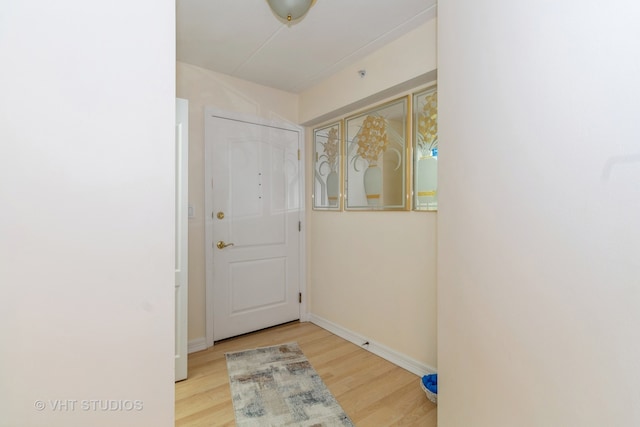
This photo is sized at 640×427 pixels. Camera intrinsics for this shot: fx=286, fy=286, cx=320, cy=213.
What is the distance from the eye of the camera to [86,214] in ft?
2.50

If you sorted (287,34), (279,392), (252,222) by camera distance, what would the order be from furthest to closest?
(252,222) < (287,34) < (279,392)

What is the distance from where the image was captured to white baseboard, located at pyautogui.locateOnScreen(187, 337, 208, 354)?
2.46 metres

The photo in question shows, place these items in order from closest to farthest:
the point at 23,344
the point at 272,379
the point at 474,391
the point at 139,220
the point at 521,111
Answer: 1. the point at 23,344
2. the point at 139,220
3. the point at 521,111
4. the point at 474,391
5. the point at 272,379

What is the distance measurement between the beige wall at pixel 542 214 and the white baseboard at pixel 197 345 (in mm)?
2038

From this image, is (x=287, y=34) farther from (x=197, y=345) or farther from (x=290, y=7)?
(x=197, y=345)

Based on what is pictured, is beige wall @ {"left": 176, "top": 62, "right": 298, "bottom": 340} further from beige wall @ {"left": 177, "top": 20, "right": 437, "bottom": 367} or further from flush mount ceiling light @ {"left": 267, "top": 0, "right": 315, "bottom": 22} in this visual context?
flush mount ceiling light @ {"left": 267, "top": 0, "right": 315, "bottom": 22}

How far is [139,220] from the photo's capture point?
825 millimetres

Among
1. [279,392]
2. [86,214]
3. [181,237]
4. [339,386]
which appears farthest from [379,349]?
[86,214]

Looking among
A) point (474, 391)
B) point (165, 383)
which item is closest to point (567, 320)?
point (474, 391)

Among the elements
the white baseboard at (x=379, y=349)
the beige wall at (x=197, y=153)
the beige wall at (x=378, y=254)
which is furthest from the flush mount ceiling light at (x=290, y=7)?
the white baseboard at (x=379, y=349)

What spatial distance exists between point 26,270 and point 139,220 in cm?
27

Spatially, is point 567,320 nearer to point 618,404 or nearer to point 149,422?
point 618,404

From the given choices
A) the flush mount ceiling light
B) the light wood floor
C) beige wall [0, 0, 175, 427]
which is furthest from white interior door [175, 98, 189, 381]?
beige wall [0, 0, 175, 427]

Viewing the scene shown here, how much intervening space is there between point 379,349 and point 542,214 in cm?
→ 190
